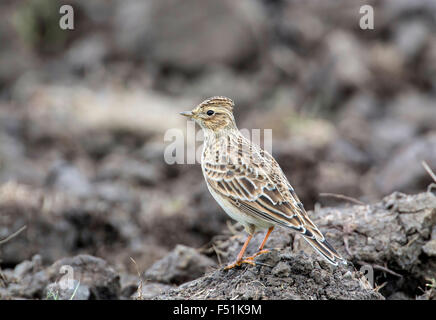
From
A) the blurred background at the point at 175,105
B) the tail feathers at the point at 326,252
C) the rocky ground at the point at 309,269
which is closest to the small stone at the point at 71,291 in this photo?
the rocky ground at the point at 309,269

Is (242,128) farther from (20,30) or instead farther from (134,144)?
(20,30)

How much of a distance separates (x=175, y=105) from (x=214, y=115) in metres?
12.0

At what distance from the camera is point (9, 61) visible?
2209 centimetres

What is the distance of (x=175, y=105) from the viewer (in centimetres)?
1955

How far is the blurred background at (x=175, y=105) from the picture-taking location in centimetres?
1172

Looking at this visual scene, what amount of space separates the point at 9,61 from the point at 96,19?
152 inches

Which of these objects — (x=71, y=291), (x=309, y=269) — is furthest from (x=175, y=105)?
(x=309, y=269)

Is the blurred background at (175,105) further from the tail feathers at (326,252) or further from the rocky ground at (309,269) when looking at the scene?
the tail feathers at (326,252)

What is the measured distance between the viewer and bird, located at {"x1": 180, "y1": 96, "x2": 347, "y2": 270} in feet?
21.0

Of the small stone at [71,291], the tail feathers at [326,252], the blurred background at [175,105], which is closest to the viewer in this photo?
the tail feathers at [326,252]

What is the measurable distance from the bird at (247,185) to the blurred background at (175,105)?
3.49 metres

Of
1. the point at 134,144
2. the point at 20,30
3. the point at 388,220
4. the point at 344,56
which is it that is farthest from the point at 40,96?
the point at 388,220
